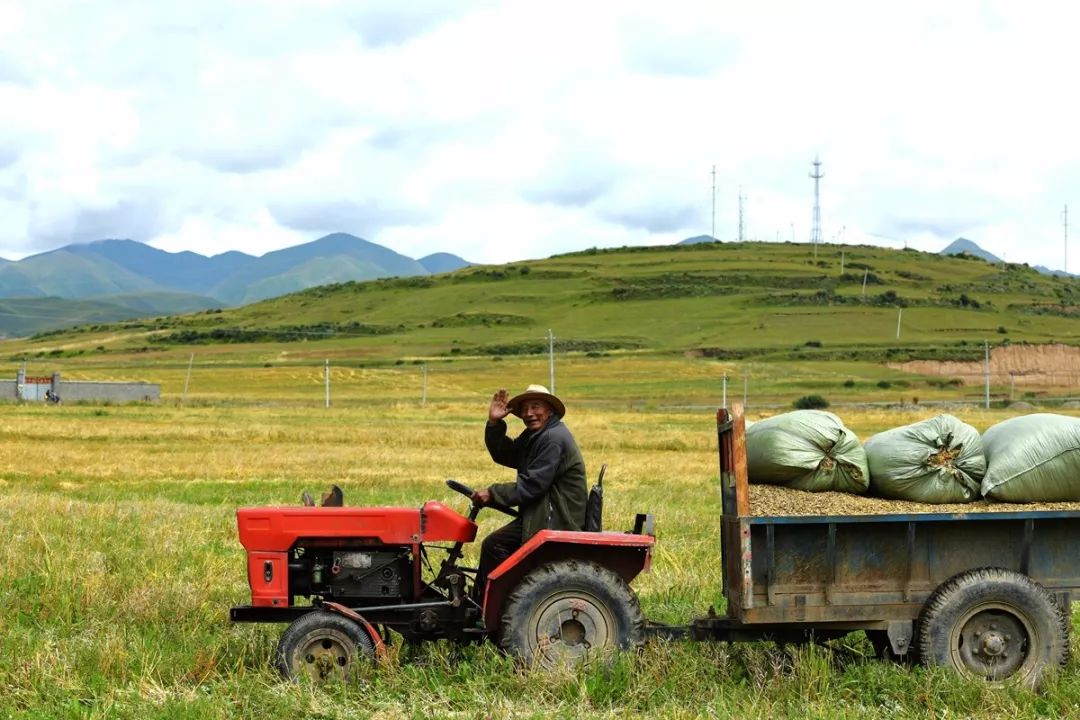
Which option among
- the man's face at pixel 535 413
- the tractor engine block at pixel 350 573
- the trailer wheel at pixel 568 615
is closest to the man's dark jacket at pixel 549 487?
the man's face at pixel 535 413

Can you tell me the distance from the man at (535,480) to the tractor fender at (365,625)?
0.81 metres

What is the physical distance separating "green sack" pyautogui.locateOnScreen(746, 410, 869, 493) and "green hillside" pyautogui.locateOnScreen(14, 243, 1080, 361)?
74.0 metres

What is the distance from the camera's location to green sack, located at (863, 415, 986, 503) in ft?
24.9

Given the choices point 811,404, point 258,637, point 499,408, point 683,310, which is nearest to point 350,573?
point 258,637

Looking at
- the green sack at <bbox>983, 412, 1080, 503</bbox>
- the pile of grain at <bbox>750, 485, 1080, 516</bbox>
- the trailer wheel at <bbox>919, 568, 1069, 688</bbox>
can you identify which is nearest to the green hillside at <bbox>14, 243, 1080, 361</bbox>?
the green sack at <bbox>983, 412, 1080, 503</bbox>

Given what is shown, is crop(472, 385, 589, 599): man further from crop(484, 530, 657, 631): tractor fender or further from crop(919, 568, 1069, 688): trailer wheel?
crop(919, 568, 1069, 688): trailer wheel

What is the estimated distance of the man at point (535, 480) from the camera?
24.1ft

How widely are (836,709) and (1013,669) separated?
1555 mm

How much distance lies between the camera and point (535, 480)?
24.1ft

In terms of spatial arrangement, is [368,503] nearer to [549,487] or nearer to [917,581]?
[549,487]

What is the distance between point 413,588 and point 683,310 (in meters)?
107

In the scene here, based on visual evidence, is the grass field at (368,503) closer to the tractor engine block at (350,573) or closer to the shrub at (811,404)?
the tractor engine block at (350,573)

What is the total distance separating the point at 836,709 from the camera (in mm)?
6531

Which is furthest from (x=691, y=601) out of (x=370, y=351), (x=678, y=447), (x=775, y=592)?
(x=370, y=351)
